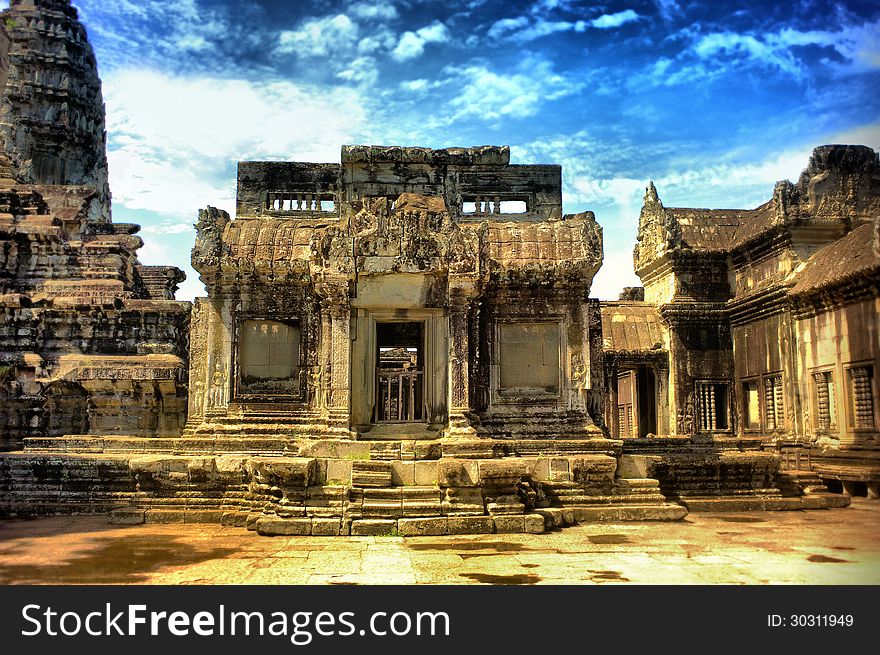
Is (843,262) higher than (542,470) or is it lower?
higher

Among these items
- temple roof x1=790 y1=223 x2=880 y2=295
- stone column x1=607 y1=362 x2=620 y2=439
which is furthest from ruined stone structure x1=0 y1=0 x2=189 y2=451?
temple roof x1=790 y1=223 x2=880 y2=295

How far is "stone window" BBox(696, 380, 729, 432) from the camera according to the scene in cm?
2120

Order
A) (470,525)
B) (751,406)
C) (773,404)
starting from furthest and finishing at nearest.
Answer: (751,406) → (773,404) → (470,525)

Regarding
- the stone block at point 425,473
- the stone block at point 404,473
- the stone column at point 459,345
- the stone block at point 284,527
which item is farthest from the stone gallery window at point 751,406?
the stone block at point 284,527

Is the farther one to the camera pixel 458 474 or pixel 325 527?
pixel 458 474

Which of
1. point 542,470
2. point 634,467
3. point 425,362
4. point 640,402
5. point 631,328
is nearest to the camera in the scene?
point 542,470

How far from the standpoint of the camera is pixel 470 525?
946 cm

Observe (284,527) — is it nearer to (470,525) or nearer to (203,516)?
(203,516)

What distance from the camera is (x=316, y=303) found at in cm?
1270

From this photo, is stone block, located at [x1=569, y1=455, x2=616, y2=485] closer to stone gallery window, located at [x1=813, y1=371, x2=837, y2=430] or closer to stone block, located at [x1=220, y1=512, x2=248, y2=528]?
stone block, located at [x1=220, y1=512, x2=248, y2=528]

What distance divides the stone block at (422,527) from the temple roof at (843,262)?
9.41 m

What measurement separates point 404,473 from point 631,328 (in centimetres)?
1396

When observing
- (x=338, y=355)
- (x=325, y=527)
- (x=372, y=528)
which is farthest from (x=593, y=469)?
(x=338, y=355)

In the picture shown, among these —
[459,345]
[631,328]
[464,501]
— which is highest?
[631,328]
